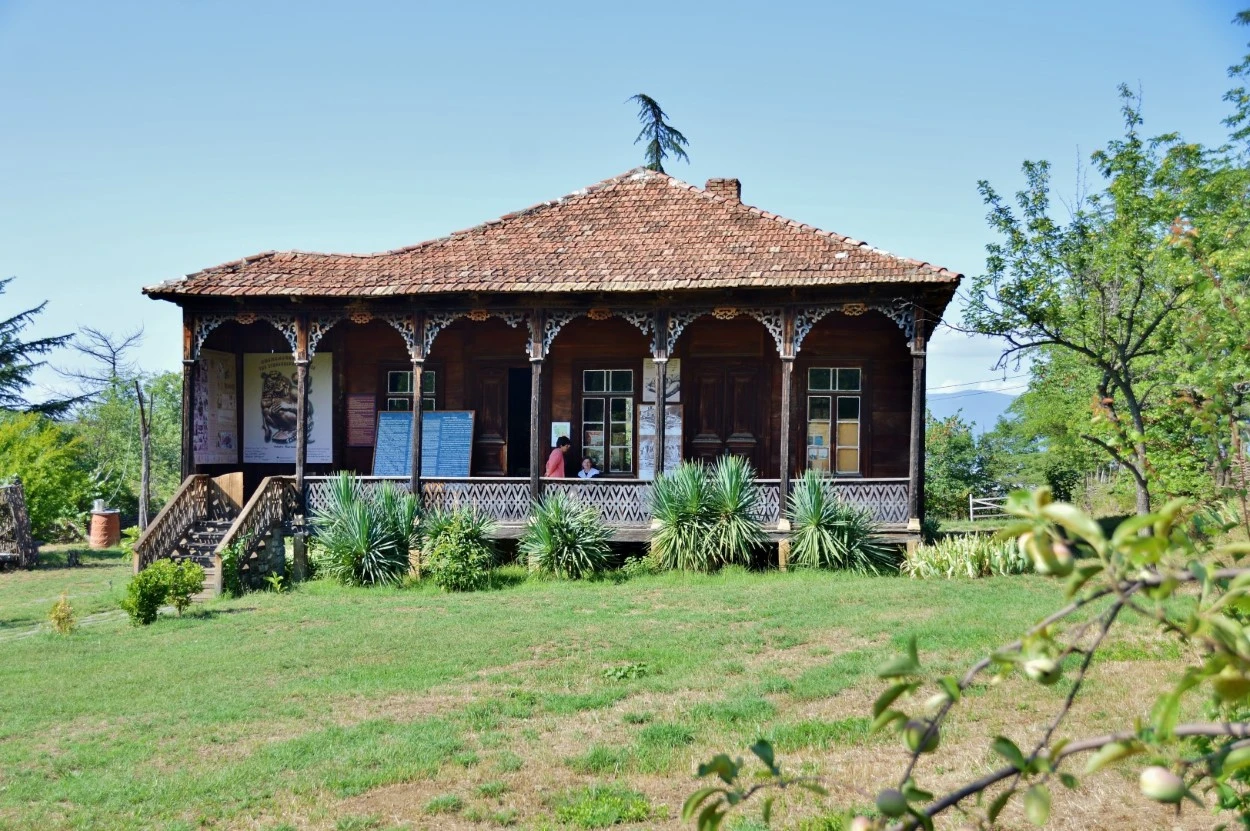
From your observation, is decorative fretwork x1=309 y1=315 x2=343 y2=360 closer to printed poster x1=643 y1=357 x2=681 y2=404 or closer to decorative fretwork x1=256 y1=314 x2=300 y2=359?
decorative fretwork x1=256 y1=314 x2=300 y2=359

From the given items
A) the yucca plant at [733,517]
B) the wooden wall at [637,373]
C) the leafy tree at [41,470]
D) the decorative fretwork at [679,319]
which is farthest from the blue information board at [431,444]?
the leafy tree at [41,470]

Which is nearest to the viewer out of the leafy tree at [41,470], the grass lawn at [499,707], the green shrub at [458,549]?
the grass lawn at [499,707]

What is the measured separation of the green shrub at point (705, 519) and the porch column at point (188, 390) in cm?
786

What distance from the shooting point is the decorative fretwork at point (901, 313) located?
625 inches

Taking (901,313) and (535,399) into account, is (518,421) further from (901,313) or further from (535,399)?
(901,313)

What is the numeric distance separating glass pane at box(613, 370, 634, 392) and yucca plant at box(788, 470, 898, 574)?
415cm

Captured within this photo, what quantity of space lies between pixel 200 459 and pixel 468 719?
1252 centimetres

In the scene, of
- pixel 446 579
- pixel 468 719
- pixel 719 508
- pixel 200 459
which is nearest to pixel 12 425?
pixel 200 459

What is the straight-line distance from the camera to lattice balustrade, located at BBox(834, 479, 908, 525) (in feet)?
51.7

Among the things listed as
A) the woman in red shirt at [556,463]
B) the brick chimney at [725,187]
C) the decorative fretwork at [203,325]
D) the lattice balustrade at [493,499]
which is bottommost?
the lattice balustrade at [493,499]

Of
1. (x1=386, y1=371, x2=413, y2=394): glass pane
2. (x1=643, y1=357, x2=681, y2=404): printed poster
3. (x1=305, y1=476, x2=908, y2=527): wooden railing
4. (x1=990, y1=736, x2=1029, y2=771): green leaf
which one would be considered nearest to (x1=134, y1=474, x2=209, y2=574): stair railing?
(x1=305, y1=476, x2=908, y2=527): wooden railing

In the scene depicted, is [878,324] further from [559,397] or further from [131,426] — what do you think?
[131,426]

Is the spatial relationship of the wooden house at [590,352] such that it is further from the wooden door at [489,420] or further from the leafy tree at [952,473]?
the leafy tree at [952,473]

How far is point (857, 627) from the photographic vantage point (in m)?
10.8
